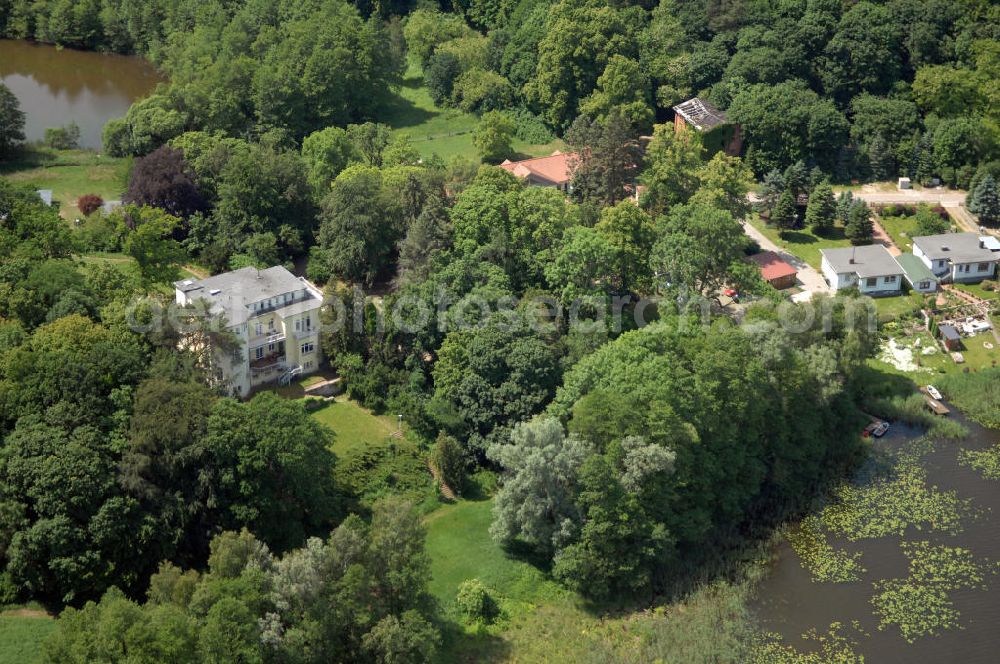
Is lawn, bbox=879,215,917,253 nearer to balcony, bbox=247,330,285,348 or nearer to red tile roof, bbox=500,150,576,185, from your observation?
red tile roof, bbox=500,150,576,185

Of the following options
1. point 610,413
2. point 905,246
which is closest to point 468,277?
point 610,413

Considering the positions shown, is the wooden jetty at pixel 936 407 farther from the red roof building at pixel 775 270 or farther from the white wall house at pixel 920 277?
the red roof building at pixel 775 270

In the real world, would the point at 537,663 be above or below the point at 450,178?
below

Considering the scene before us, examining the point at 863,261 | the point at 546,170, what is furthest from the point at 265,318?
the point at 863,261

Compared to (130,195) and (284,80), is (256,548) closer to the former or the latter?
(130,195)

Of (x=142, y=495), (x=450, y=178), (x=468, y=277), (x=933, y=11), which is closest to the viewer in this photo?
(x=142, y=495)
